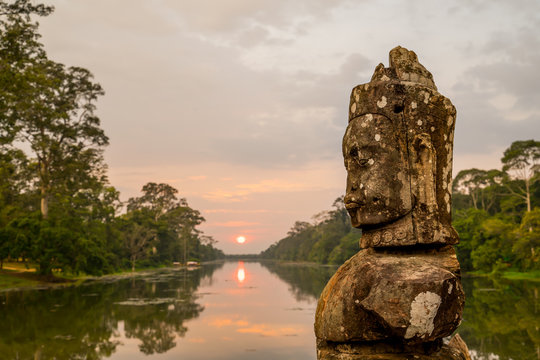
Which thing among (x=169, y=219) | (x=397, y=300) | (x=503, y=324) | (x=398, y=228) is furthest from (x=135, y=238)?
(x=397, y=300)

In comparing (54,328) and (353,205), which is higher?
(353,205)

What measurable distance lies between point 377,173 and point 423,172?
39 centimetres

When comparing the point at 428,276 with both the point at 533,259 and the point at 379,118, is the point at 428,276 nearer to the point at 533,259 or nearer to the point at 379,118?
the point at 379,118

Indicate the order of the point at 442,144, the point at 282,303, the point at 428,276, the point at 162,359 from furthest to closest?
the point at 282,303, the point at 162,359, the point at 442,144, the point at 428,276

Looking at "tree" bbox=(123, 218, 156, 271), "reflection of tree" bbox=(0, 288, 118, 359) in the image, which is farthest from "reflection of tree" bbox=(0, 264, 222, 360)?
"tree" bbox=(123, 218, 156, 271)

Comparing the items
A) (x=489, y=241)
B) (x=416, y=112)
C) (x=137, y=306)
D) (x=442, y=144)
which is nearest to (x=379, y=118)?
(x=416, y=112)

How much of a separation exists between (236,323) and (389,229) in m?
15.2

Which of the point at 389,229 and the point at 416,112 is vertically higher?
the point at 416,112

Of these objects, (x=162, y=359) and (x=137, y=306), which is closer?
(x=162, y=359)

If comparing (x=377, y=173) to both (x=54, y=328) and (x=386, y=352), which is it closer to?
(x=386, y=352)

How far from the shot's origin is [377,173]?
12.1 feet

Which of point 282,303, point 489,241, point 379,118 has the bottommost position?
point 282,303

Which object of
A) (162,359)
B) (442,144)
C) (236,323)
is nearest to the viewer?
(442,144)

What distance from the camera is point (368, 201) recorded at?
12.0ft
